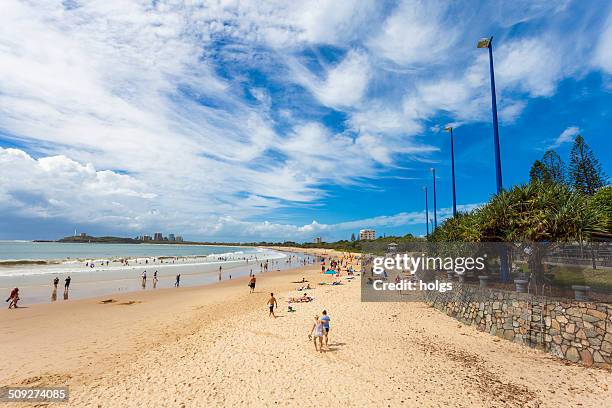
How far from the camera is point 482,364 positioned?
10.5 meters

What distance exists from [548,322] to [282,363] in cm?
962

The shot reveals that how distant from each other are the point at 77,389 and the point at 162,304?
44.5 feet

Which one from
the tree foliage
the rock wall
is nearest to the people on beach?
the rock wall

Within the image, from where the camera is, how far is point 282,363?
10508mm

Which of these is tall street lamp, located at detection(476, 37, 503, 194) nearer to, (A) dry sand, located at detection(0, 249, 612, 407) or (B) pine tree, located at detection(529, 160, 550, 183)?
(A) dry sand, located at detection(0, 249, 612, 407)

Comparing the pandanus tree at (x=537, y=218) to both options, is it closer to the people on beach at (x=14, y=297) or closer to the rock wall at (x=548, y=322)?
the rock wall at (x=548, y=322)

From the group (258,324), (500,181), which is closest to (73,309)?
(258,324)

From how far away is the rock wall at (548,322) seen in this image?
9898 mm

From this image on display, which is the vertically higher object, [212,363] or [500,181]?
[500,181]

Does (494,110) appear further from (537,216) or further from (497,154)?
(537,216)

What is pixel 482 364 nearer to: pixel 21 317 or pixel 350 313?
pixel 350 313

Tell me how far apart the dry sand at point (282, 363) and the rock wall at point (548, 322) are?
488 millimetres

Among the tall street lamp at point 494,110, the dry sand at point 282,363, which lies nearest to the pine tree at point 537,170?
the tall street lamp at point 494,110

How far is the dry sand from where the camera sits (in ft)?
27.5
